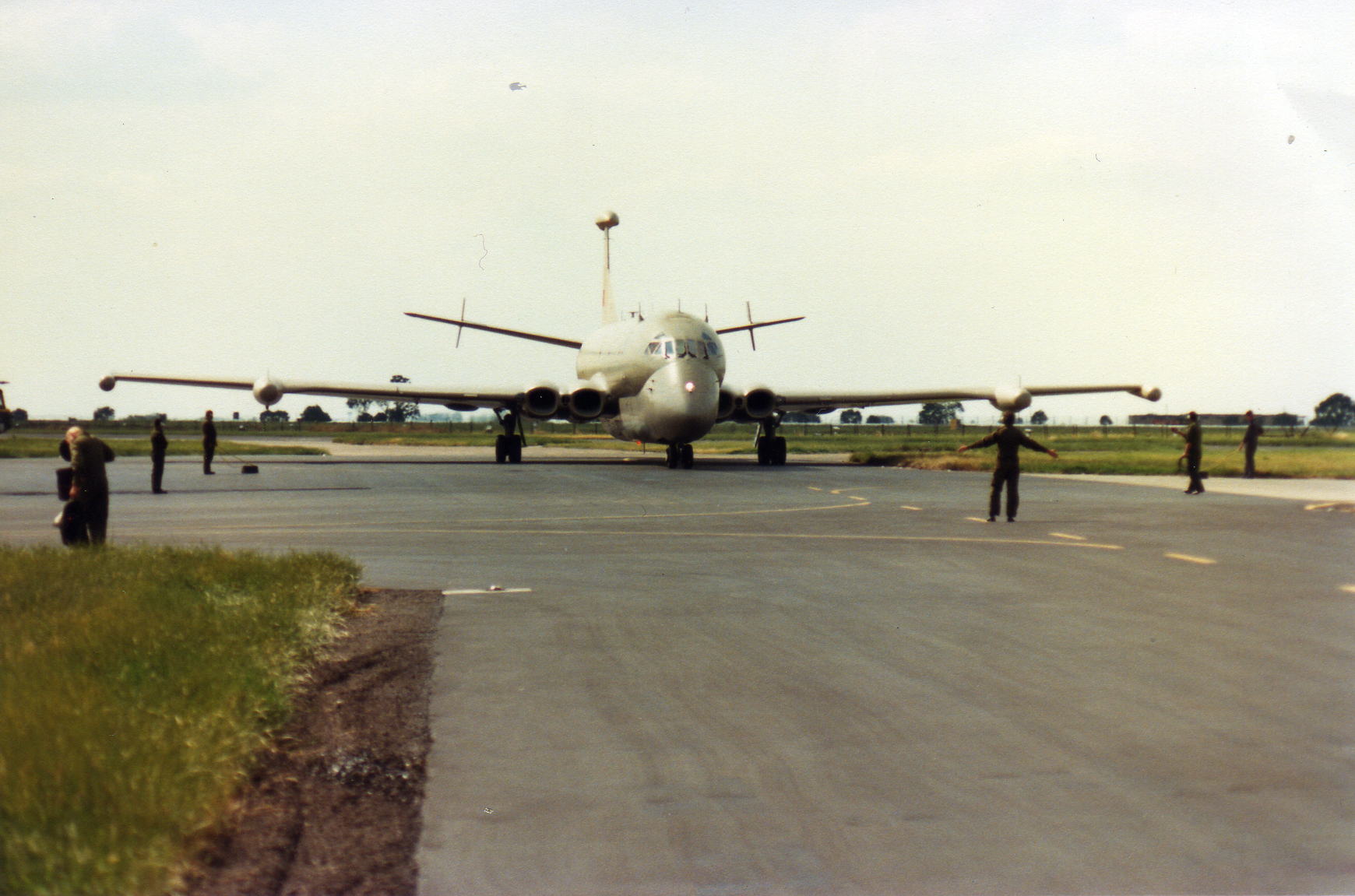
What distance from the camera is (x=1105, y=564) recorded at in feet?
36.8

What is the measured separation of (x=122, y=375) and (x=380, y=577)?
26.0 meters

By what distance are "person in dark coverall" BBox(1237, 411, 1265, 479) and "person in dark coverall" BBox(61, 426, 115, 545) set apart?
79.5 ft

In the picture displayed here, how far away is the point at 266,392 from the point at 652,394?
410 inches

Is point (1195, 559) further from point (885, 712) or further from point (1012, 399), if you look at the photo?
point (1012, 399)

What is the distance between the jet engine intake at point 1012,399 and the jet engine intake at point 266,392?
64.6 feet

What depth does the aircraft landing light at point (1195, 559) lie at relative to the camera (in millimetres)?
11180

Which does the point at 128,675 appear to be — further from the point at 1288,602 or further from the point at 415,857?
the point at 1288,602

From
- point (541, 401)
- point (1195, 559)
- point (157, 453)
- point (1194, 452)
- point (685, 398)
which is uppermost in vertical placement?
point (685, 398)

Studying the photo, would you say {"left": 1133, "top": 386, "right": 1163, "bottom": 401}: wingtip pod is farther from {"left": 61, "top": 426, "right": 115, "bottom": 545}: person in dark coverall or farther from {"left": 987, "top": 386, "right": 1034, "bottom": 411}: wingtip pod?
{"left": 61, "top": 426, "right": 115, "bottom": 545}: person in dark coverall

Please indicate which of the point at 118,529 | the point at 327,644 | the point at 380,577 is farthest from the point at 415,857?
the point at 118,529

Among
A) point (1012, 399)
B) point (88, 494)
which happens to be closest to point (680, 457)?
point (1012, 399)

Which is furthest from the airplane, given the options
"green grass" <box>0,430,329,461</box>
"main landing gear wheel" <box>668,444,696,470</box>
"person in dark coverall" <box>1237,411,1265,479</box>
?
"green grass" <box>0,430,329,461</box>

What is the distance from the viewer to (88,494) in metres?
10.7

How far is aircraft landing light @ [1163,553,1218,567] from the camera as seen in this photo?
440 inches
